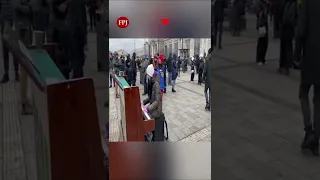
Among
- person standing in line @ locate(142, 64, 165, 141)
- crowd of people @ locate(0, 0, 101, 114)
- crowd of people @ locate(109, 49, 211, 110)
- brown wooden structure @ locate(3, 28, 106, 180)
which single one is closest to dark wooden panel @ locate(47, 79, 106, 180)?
brown wooden structure @ locate(3, 28, 106, 180)

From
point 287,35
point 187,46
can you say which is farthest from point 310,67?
point 187,46

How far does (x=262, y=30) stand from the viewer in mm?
2121

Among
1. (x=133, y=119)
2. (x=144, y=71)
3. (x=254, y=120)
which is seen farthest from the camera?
(x=133, y=119)

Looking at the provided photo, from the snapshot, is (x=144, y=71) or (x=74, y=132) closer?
(x=74, y=132)

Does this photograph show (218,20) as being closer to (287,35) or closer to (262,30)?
(262,30)

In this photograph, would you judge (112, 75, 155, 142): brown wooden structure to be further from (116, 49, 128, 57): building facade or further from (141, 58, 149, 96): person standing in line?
(116, 49, 128, 57): building facade

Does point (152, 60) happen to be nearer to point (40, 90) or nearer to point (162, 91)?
point (162, 91)

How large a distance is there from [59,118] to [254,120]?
1.29m

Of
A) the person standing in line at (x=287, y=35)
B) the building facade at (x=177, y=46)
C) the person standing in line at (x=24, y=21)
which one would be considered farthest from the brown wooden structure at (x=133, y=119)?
the person standing in line at (x=287, y=35)

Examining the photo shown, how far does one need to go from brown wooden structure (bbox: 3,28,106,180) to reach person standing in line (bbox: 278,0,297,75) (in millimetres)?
1290

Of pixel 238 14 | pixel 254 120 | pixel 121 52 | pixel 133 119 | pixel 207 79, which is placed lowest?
pixel 133 119

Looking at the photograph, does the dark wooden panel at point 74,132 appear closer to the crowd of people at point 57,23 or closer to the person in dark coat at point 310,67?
the crowd of people at point 57,23

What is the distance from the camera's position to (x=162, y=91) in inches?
102

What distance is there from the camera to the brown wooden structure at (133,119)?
105 inches
